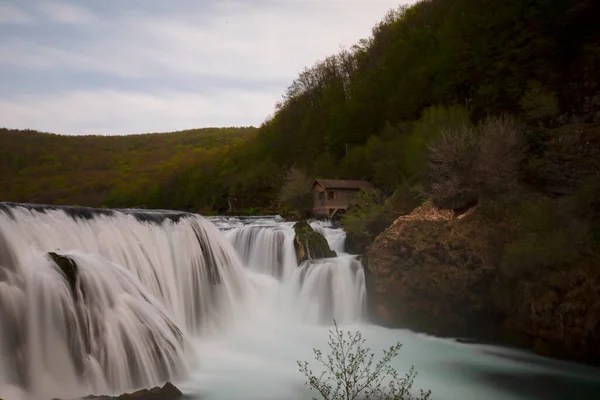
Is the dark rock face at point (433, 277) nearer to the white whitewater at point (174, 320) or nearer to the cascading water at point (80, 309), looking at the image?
the white whitewater at point (174, 320)

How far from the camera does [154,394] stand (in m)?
9.45

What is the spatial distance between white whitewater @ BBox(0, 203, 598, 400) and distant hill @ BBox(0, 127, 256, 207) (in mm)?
33678

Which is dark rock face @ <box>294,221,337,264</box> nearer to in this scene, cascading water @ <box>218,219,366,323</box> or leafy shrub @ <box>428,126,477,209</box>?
cascading water @ <box>218,219,366,323</box>

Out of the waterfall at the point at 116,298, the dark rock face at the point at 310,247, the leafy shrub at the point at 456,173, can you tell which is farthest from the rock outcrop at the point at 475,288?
the dark rock face at the point at 310,247

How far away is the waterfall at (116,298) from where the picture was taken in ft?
30.1

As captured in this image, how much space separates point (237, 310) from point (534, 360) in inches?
387

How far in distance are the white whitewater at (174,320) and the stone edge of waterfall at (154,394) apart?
51 cm

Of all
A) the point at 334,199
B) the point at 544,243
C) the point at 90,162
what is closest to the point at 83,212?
the point at 544,243

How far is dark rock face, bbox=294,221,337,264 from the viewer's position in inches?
874

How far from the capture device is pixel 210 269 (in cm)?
1777

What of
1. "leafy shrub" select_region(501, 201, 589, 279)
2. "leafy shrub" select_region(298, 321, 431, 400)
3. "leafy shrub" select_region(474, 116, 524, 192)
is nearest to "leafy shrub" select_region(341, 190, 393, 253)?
"leafy shrub" select_region(474, 116, 524, 192)

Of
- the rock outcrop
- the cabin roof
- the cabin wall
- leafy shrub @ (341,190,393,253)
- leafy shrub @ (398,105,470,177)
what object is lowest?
the rock outcrop

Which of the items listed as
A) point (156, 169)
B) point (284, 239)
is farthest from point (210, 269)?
point (156, 169)

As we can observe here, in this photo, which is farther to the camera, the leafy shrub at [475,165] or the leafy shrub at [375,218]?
the leafy shrub at [375,218]
